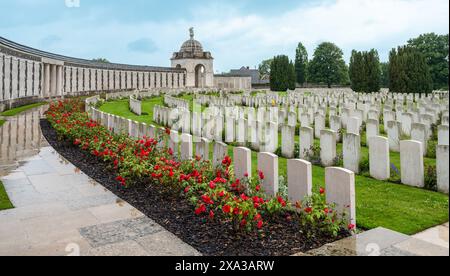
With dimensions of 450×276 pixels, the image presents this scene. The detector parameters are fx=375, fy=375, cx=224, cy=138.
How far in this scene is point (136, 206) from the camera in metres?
6.08

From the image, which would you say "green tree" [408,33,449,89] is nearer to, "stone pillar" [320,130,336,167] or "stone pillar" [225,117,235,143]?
"stone pillar" [320,130,336,167]

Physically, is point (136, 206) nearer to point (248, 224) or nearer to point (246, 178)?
point (246, 178)

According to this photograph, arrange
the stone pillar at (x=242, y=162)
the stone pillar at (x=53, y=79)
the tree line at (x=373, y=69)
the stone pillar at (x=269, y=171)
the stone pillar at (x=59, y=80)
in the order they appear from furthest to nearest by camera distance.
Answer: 1. the stone pillar at (x=59, y=80)
2. the stone pillar at (x=53, y=79)
3. the tree line at (x=373, y=69)
4. the stone pillar at (x=242, y=162)
5. the stone pillar at (x=269, y=171)

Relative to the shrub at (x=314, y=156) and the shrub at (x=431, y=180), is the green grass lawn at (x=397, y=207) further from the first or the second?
the shrub at (x=314, y=156)

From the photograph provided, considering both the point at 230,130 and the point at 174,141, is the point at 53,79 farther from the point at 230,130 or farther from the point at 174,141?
the point at 174,141

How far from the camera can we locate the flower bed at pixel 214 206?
178 inches

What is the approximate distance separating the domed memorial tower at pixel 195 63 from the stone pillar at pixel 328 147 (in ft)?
202

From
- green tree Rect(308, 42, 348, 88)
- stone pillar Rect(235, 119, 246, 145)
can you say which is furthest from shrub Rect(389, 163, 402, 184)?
green tree Rect(308, 42, 348, 88)

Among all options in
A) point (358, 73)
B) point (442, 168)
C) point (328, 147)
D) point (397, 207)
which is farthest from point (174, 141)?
point (358, 73)

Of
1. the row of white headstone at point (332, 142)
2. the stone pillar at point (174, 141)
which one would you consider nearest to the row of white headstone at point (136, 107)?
the row of white headstone at point (332, 142)

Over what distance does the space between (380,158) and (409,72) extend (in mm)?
26365

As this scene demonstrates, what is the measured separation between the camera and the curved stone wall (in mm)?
28438

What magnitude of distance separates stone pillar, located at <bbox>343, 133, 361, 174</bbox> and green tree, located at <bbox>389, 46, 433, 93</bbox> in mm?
22545
